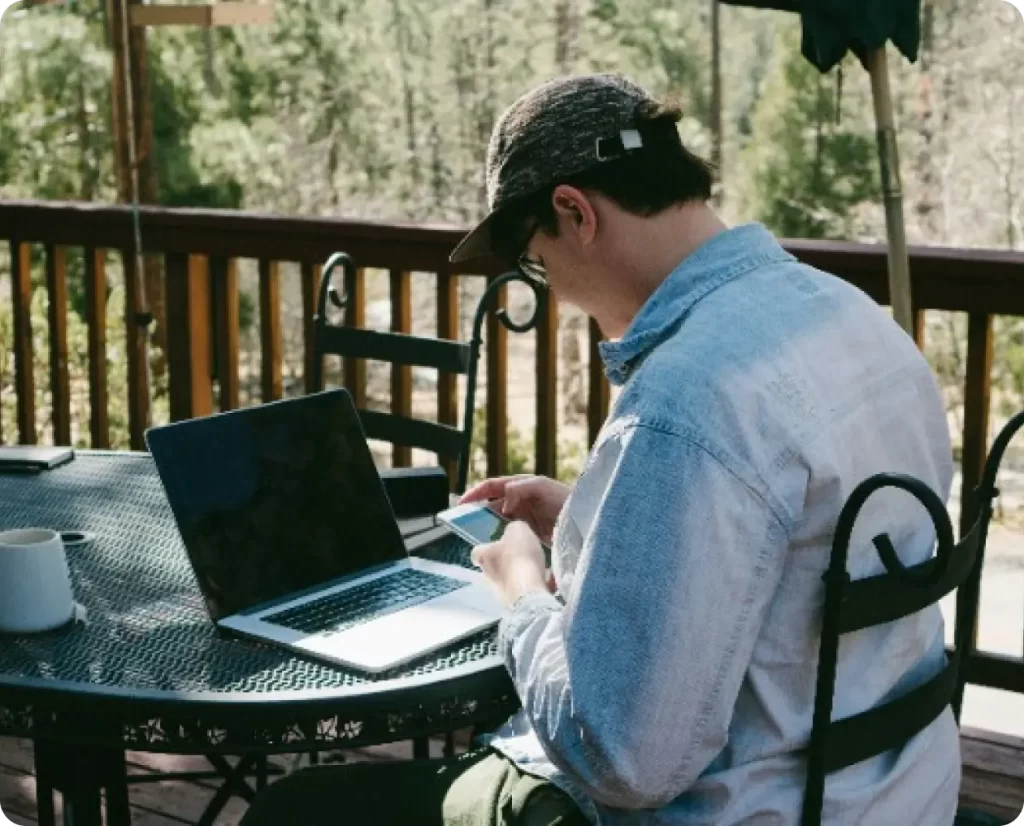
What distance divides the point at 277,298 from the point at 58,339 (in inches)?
33.9

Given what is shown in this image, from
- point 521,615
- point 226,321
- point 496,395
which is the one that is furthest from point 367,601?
point 226,321

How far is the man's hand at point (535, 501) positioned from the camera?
6.83 ft

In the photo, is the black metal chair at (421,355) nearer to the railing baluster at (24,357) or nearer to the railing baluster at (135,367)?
the railing baluster at (135,367)

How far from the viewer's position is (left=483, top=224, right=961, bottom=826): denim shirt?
4.40 ft

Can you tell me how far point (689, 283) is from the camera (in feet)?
5.04

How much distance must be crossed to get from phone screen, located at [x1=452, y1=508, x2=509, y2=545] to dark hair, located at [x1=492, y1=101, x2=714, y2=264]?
614 millimetres

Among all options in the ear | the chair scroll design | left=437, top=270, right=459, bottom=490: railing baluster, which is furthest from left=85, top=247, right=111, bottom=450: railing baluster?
the chair scroll design

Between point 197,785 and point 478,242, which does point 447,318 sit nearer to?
point 197,785

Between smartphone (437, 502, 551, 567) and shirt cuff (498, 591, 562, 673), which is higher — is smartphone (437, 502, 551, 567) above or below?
below

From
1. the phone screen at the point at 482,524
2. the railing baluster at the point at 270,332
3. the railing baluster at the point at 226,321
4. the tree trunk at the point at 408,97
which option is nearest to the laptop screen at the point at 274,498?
the phone screen at the point at 482,524

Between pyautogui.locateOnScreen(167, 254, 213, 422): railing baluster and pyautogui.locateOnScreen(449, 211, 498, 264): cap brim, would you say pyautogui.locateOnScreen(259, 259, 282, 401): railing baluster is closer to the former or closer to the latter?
pyautogui.locateOnScreen(167, 254, 213, 422): railing baluster

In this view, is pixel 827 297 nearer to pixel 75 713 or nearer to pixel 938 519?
pixel 938 519

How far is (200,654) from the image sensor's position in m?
1.77

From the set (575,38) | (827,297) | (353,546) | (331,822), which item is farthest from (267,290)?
(575,38)
